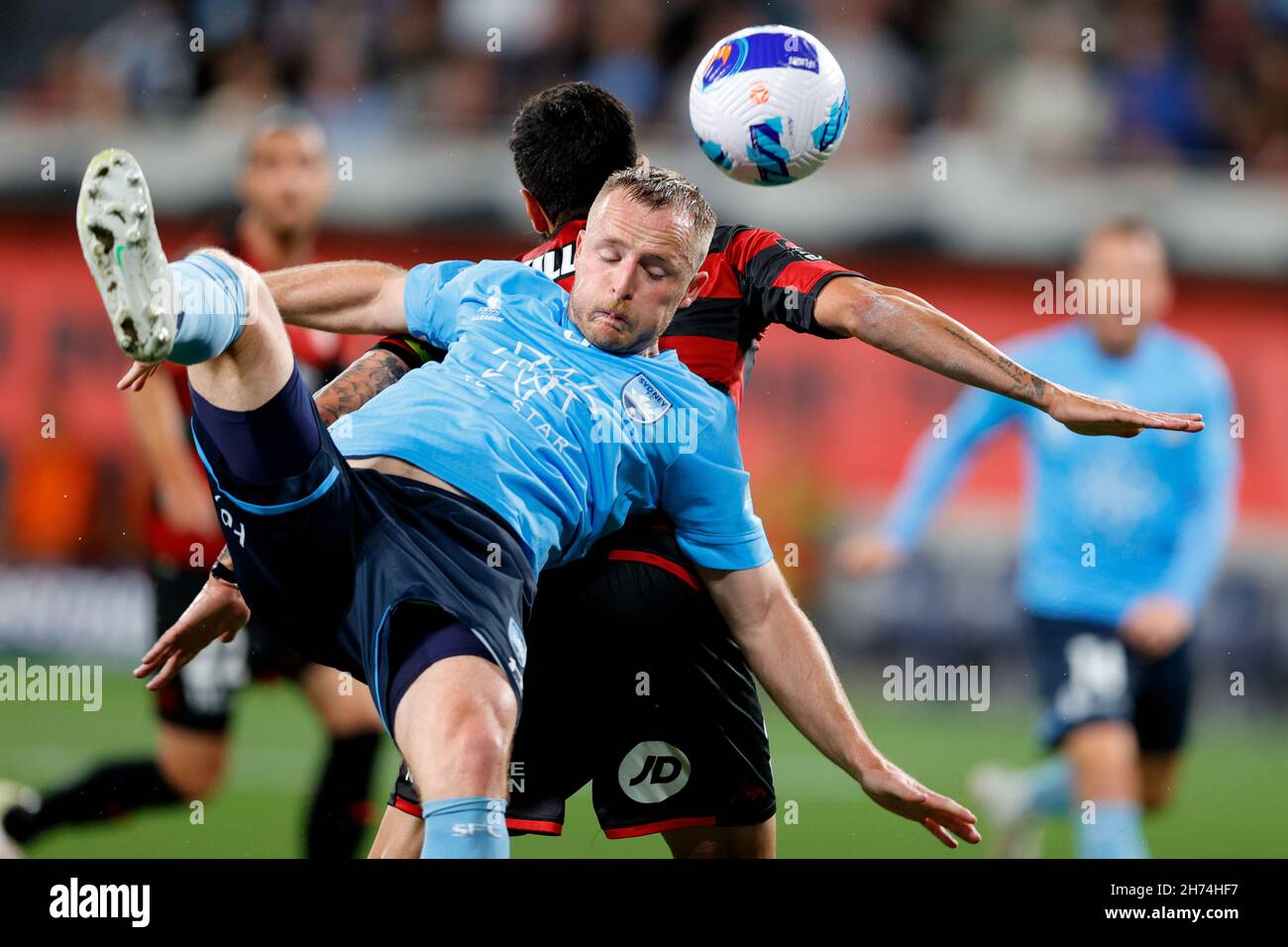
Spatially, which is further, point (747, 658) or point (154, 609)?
point (154, 609)

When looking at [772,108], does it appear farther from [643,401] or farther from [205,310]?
[205,310]

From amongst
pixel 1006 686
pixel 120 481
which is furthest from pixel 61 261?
pixel 1006 686

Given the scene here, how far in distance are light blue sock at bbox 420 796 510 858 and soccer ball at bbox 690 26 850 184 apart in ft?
6.39

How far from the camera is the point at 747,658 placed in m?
3.88

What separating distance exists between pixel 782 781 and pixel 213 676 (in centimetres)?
309

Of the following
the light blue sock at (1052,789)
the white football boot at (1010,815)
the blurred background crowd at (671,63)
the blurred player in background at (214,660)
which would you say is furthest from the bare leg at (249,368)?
the blurred background crowd at (671,63)

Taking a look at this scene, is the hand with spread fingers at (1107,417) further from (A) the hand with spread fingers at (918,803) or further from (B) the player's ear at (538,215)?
(B) the player's ear at (538,215)

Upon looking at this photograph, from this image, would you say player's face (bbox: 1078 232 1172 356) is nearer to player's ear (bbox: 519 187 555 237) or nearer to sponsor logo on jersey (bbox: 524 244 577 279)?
player's ear (bbox: 519 187 555 237)

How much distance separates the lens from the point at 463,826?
290cm

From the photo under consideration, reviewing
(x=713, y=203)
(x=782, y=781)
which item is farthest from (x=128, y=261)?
(x=713, y=203)

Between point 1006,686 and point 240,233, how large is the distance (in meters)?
4.90

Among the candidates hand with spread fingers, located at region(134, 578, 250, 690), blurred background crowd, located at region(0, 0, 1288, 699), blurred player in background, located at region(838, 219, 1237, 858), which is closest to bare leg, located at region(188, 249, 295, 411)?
hand with spread fingers, located at region(134, 578, 250, 690)

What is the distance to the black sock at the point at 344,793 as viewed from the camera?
520 centimetres
